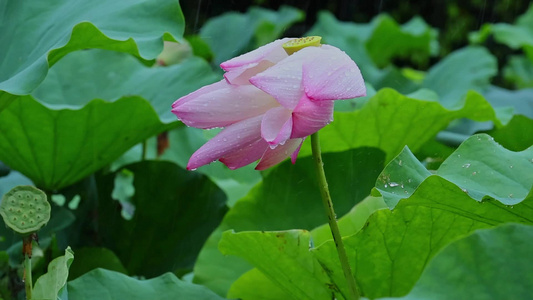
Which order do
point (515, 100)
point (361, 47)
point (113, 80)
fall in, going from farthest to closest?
1. point (361, 47)
2. point (515, 100)
3. point (113, 80)

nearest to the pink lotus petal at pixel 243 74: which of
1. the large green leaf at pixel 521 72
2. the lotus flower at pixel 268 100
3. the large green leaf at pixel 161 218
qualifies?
the lotus flower at pixel 268 100

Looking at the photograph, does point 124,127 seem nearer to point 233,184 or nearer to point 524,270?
point 233,184

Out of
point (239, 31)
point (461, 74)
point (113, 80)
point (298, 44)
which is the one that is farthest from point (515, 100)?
point (298, 44)

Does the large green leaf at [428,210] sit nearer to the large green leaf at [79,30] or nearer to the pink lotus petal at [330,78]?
the pink lotus petal at [330,78]

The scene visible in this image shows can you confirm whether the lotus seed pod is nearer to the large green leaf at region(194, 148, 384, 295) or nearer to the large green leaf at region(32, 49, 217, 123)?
the large green leaf at region(194, 148, 384, 295)

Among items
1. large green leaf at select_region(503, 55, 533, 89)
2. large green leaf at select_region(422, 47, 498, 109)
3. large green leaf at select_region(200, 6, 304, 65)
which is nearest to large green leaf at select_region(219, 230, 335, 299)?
large green leaf at select_region(422, 47, 498, 109)

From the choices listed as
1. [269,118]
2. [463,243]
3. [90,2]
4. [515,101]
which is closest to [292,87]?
[269,118]

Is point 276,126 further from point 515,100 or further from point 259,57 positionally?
point 515,100
